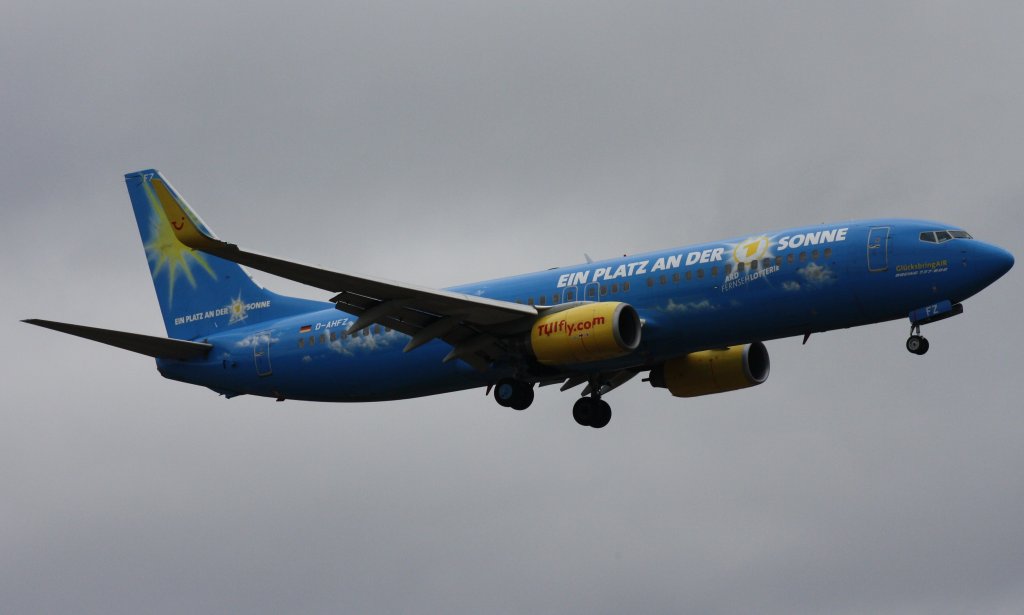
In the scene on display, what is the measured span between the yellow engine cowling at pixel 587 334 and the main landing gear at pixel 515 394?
7.25 feet

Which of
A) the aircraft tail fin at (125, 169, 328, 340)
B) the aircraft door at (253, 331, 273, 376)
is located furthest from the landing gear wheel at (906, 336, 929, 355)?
the aircraft door at (253, 331, 273, 376)

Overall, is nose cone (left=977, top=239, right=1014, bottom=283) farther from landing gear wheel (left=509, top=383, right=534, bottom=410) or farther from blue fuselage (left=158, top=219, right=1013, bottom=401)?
landing gear wheel (left=509, top=383, right=534, bottom=410)

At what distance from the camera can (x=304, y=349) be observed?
51781 mm

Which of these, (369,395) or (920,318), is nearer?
(920,318)

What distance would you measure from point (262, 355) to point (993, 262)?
22.9 m

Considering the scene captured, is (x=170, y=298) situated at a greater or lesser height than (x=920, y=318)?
greater

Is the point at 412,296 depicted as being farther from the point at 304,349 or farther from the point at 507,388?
the point at 304,349

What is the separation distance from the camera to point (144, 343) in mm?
52312

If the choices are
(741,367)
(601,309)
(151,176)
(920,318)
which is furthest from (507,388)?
(151,176)

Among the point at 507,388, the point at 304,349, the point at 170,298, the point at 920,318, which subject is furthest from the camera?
the point at 170,298

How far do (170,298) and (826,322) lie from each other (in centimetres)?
2412

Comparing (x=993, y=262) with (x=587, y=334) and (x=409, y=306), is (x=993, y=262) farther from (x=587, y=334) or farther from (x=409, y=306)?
(x=409, y=306)

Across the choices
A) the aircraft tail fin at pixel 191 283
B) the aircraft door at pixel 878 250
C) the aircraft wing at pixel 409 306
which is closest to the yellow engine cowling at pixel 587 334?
the aircraft wing at pixel 409 306

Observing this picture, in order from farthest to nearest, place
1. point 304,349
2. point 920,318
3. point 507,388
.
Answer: point 304,349, point 507,388, point 920,318
